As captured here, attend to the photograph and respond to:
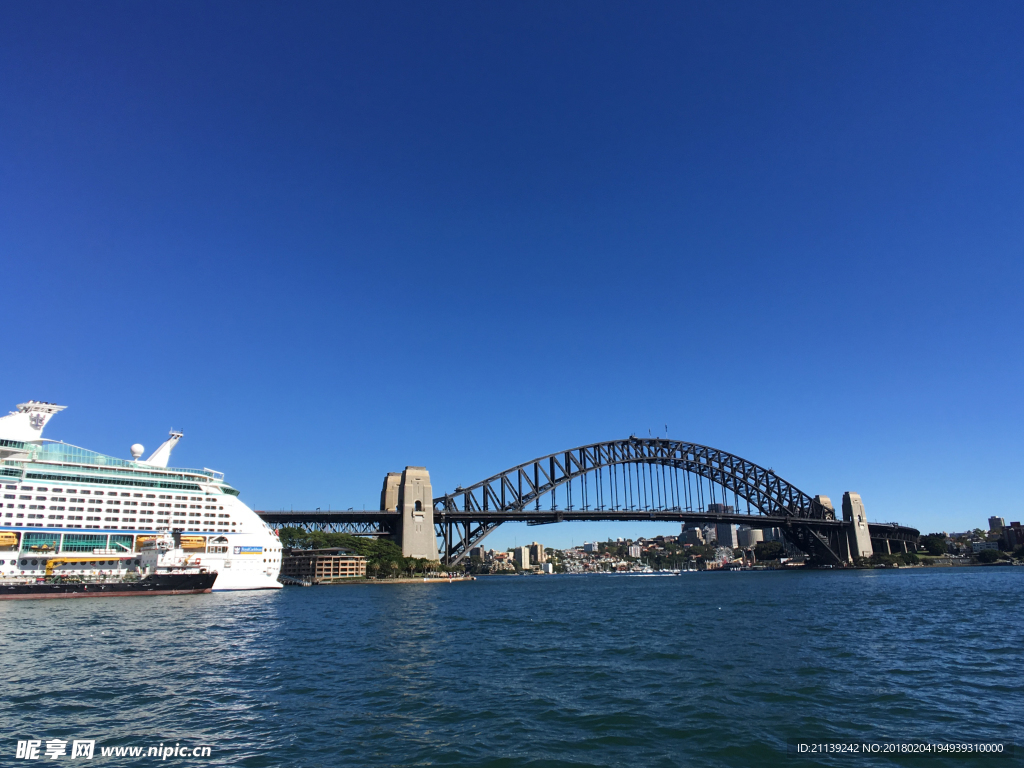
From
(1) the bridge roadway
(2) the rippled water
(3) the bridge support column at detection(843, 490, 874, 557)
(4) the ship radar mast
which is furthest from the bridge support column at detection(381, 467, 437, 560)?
(3) the bridge support column at detection(843, 490, 874, 557)

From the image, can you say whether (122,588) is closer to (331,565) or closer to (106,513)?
(106,513)

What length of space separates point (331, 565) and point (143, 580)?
4997 cm

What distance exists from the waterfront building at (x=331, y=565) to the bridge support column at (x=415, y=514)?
9092 mm

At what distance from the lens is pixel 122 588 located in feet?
191

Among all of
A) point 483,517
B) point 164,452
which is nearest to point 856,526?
point 483,517

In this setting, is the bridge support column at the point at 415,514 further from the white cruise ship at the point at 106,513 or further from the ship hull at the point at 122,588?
the ship hull at the point at 122,588

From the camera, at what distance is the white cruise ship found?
197 feet

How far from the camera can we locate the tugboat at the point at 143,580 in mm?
54344

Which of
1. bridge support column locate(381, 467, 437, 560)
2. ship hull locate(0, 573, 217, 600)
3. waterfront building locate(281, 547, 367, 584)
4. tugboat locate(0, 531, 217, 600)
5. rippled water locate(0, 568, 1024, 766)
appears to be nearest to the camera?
rippled water locate(0, 568, 1024, 766)

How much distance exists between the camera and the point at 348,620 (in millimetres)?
37125

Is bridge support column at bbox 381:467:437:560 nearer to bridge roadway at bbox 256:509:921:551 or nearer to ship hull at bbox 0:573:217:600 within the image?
bridge roadway at bbox 256:509:921:551

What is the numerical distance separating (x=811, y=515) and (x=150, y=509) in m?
151

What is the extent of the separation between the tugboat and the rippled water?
28.5 m

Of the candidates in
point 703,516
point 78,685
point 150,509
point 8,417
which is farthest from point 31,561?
point 703,516
